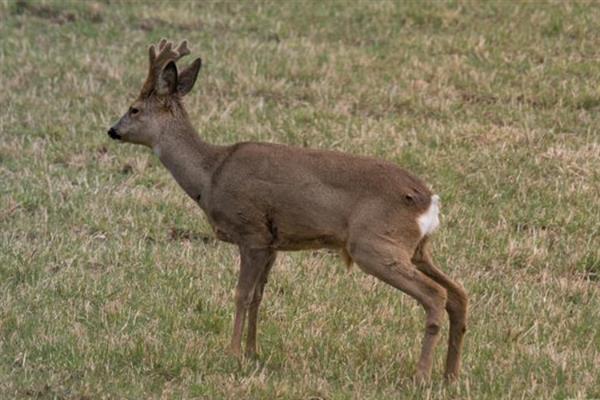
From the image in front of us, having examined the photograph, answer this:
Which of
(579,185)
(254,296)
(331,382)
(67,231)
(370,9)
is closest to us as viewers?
(331,382)

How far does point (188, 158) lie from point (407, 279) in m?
1.76

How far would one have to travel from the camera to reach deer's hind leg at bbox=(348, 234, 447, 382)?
771cm

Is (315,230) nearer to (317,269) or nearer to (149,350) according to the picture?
(149,350)

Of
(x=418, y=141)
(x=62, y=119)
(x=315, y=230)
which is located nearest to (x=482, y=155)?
(x=418, y=141)

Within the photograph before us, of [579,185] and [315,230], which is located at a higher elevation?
[315,230]

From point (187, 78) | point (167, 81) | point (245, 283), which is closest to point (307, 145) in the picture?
point (187, 78)

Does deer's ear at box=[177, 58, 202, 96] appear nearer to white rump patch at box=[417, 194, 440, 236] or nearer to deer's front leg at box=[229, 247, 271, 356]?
deer's front leg at box=[229, 247, 271, 356]

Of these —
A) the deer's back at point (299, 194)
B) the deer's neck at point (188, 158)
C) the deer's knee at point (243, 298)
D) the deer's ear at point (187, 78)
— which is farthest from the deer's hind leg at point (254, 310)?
the deer's ear at point (187, 78)

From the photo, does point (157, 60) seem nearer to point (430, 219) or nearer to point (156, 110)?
Answer: point (156, 110)

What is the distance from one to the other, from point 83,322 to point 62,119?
5720 millimetres

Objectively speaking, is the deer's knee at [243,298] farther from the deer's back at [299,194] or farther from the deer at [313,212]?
the deer's back at [299,194]

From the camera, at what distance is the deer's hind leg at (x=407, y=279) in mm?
7715

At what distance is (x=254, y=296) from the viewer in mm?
8422

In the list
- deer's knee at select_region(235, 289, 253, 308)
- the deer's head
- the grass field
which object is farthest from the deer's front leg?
the deer's head
